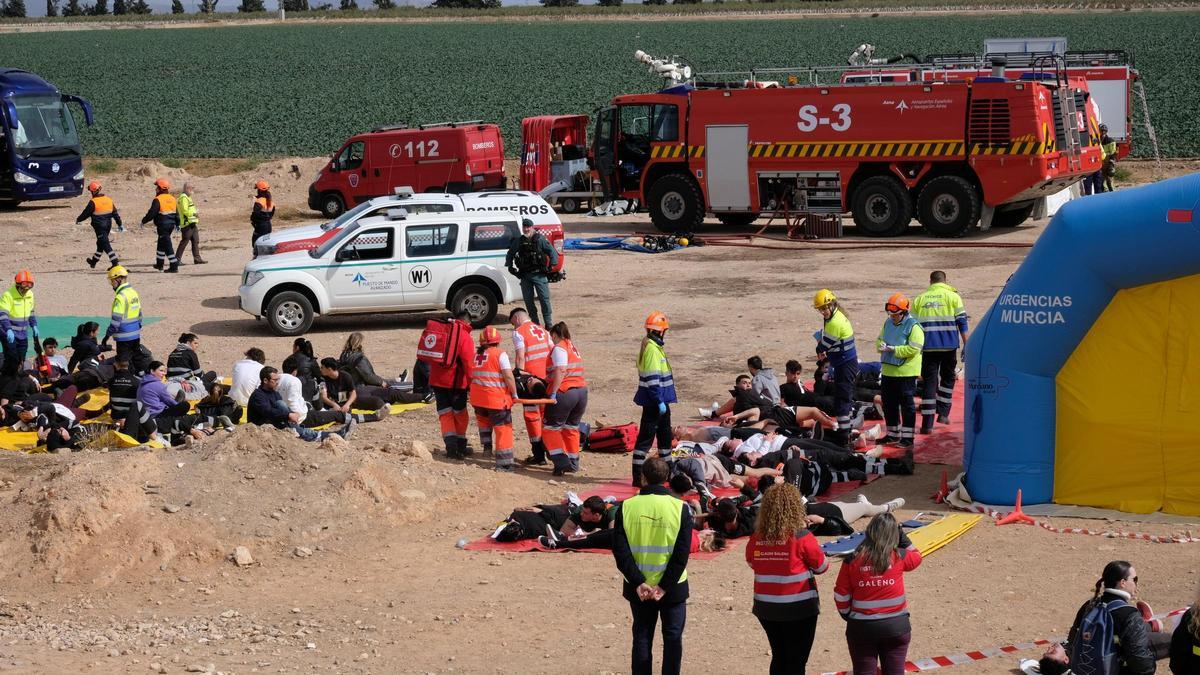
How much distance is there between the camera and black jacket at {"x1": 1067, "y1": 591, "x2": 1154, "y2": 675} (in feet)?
→ 25.0

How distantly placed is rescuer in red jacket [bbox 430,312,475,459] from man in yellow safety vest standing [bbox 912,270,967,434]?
462 cm

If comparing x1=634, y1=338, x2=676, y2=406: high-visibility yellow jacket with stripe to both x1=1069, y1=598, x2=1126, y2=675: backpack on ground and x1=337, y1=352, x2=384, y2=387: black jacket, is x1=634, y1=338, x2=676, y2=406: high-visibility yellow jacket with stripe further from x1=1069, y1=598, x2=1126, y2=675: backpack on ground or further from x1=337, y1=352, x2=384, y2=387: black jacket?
x1=1069, y1=598, x2=1126, y2=675: backpack on ground

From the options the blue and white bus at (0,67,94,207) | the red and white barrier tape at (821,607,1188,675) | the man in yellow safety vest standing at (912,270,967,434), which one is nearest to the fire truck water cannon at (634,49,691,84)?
the blue and white bus at (0,67,94,207)

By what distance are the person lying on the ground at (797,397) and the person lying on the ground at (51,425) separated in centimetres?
777

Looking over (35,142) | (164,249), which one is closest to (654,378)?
(164,249)

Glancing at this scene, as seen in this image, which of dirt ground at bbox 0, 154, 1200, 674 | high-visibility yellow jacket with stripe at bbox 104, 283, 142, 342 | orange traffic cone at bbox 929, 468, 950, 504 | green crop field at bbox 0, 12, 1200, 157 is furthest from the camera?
green crop field at bbox 0, 12, 1200, 157

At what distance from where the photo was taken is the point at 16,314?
719 inches

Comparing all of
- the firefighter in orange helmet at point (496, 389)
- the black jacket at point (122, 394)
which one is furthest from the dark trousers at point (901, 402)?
the black jacket at point (122, 394)

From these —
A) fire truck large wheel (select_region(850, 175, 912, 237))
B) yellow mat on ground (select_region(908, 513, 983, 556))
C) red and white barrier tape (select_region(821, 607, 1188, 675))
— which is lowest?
red and white barrier tape (select_region(821, 607, 1188, 675))

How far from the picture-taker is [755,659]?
Result: 952 cm

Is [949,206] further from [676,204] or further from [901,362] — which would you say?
[901,362]

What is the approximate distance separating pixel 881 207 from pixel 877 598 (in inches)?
862

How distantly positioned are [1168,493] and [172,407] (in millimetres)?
10291

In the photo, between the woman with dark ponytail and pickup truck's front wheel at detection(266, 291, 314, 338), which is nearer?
the woman with dark ponytail
